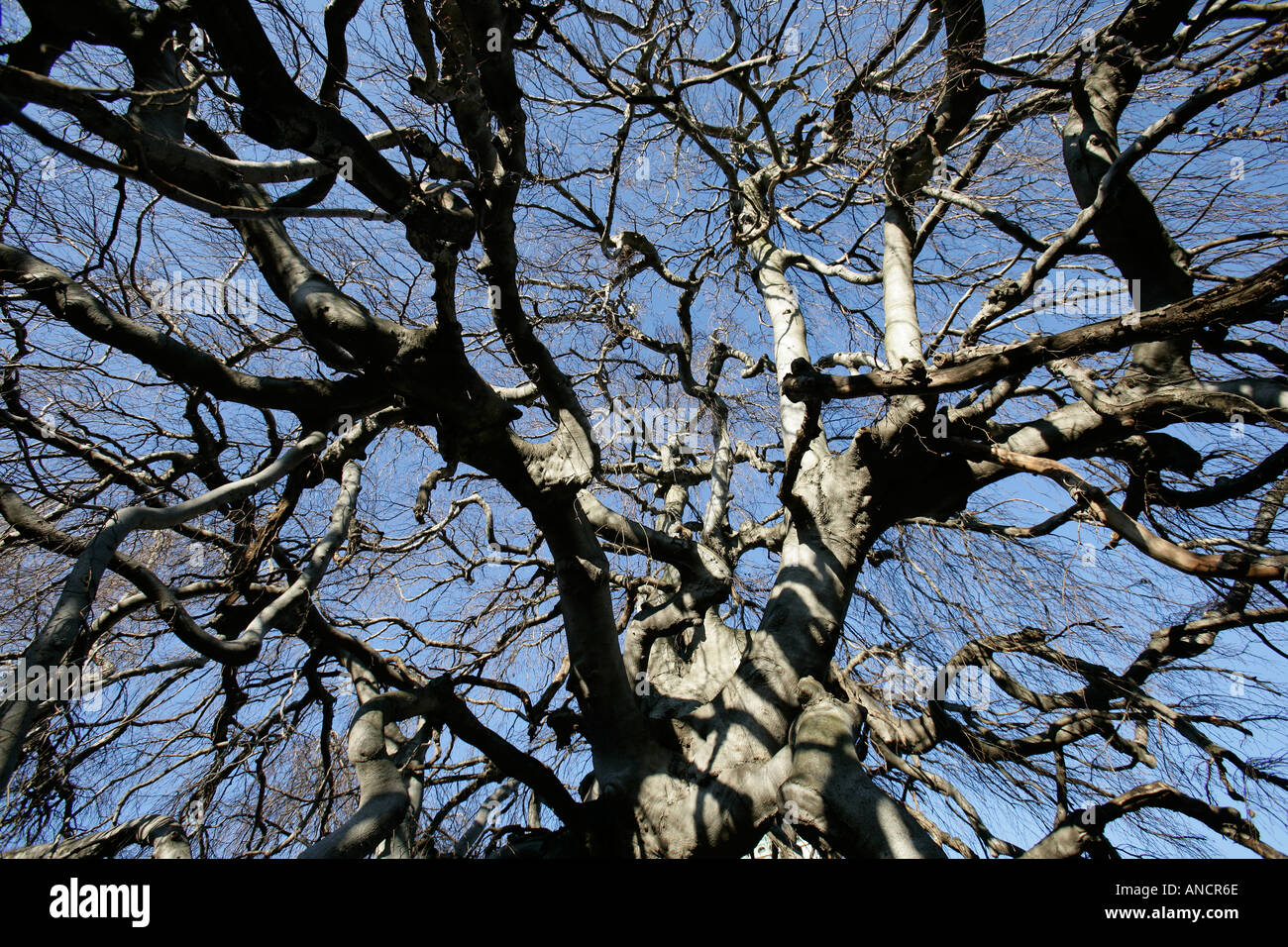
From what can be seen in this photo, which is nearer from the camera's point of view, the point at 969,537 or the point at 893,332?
the point at 893,332

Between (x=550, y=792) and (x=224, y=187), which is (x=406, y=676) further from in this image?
(x=224, y=187)

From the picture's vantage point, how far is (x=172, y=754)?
4227 mm

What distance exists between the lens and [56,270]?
2.49m

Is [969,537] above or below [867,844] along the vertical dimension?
above

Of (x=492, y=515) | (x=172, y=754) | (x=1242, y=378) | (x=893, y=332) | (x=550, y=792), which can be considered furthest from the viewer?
(x=492, y=515)
